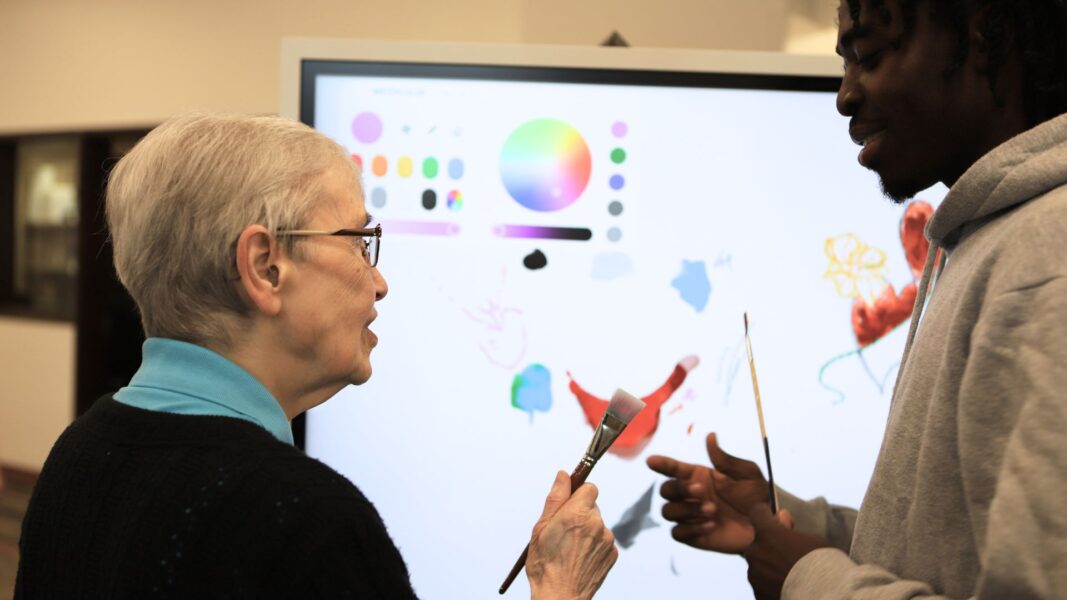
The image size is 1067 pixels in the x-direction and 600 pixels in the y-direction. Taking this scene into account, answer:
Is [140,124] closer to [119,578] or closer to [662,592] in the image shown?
[662,592]

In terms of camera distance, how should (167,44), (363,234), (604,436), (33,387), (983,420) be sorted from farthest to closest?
(33,387)
(167,44)
(604,436)
(363,234)
(983,420)

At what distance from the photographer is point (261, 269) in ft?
3.47

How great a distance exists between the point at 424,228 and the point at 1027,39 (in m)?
1.10

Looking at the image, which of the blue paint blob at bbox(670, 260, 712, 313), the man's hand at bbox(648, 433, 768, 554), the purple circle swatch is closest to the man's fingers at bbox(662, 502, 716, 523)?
the man's hand at bbox(648, 433, 768, 554)

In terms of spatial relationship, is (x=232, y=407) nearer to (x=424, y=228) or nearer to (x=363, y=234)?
(x=363, y=234)

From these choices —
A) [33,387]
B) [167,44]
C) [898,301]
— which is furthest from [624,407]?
[33,387]

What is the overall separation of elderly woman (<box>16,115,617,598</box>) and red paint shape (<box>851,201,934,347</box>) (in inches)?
30.9

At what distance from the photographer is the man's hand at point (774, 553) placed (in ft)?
3.70

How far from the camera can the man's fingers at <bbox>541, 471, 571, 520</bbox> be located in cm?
120

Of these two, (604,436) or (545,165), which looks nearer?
(604,436)

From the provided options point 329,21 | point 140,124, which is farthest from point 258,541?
point 140,124

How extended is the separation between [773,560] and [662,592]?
63 centimetres

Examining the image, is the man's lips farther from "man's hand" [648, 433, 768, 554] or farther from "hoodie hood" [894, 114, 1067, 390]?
"man's hand" [648, 433, 768, 554]

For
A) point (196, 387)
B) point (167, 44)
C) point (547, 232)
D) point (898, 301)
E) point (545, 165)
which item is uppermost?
point (167, 44)
